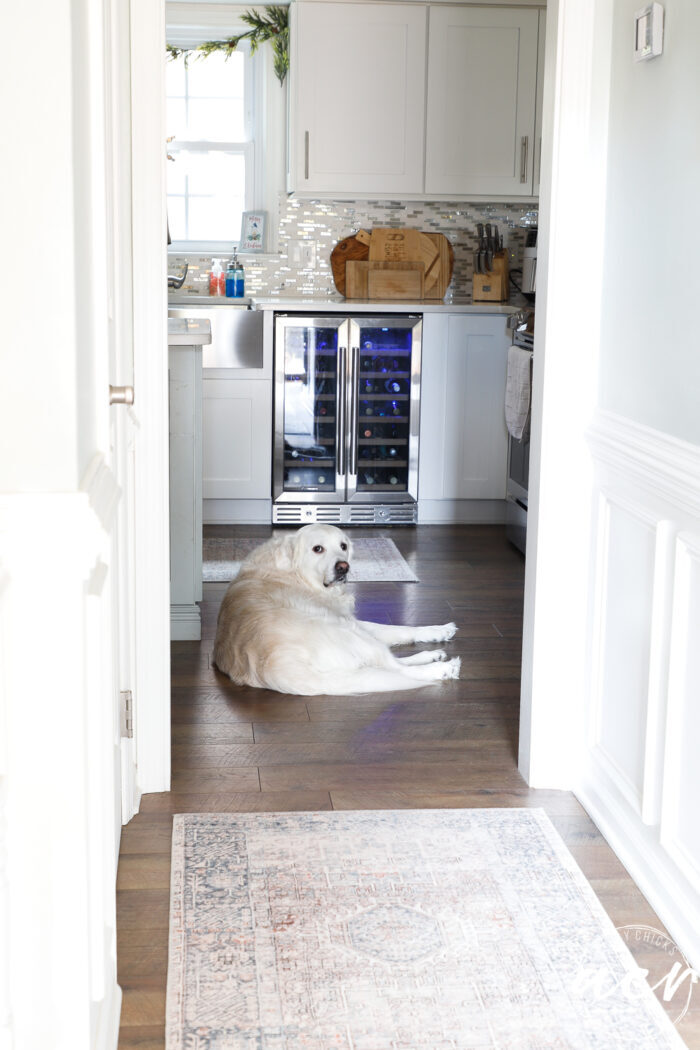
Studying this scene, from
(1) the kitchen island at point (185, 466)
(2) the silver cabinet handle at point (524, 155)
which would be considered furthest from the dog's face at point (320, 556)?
(2) the silver cabinet handle at point (524, 155)

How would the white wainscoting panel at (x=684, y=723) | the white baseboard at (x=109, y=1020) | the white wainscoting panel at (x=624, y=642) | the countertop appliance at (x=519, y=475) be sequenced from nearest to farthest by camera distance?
the white baseboard at (x=109, y=1020) < the white wainscoting panel at (x=684, y=723) < the white wainscoting panel at (x=624, y=642) < the countertop appliance at (x=519, y=475)

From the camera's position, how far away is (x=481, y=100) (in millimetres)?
5938

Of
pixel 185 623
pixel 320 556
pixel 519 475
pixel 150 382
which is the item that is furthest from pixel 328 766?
pixel 519 475

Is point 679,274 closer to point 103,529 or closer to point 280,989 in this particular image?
point 103,529

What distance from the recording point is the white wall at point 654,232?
2180 millimetres

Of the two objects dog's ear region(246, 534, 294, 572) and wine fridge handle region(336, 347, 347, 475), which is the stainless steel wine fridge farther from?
dog's ear region(246, 534, 294, 572)

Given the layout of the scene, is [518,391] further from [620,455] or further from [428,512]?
[620,455]

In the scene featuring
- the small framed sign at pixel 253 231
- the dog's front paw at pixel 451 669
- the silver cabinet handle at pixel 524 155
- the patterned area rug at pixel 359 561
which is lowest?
the dog's front paw at pixel 451 669

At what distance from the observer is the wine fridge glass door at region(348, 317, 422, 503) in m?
5.75

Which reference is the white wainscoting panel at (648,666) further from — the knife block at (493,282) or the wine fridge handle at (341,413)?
the knife block at (493,282)

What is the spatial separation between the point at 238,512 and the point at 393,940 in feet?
12.4

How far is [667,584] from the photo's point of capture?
2297 millimetres

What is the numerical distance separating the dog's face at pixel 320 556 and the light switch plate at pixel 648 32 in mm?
1794


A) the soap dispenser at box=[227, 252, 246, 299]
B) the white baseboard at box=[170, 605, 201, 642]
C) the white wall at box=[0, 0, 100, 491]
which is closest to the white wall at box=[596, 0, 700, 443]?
the white wall at box=[0, 0, 100, 491]
